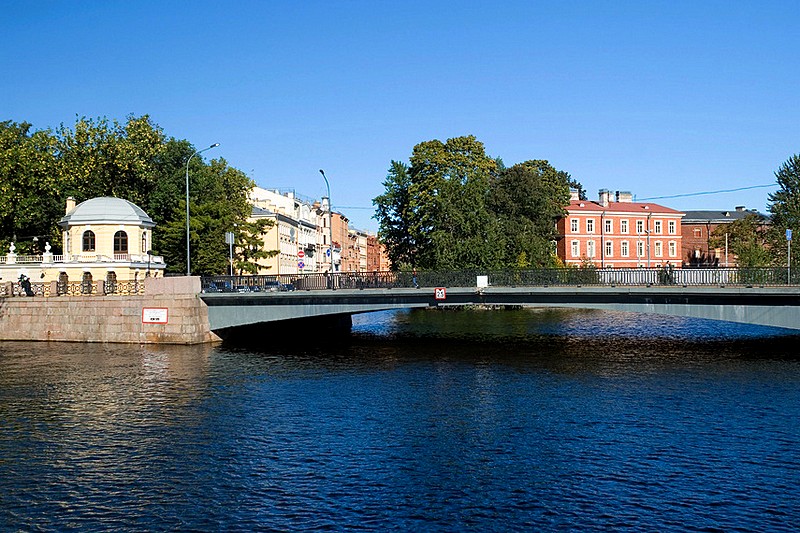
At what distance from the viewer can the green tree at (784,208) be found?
343 feet

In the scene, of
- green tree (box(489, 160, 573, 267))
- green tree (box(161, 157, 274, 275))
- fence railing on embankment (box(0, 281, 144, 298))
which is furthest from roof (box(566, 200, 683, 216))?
fence railing on embankment (box(0, 281, 144, 298))

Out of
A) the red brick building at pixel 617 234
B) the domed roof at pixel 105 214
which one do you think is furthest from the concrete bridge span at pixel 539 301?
the red brick building at pixel 617 234

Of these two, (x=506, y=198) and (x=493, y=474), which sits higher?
(x=506, y=198)

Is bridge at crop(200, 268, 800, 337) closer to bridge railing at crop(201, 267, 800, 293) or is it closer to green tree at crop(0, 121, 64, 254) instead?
bridge railing at crop(201, 267, 800, 293)

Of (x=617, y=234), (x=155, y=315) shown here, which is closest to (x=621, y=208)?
(x=617, y=234)

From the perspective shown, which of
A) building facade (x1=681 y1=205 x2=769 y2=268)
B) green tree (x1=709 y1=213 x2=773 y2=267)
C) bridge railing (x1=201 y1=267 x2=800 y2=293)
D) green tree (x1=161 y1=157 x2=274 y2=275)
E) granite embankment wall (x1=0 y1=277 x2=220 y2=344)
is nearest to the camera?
bridge railing (x1=201 y1=267 x2=800 y2=293)

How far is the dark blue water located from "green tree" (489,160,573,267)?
45.8m

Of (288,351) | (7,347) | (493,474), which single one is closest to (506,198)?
(288,351)

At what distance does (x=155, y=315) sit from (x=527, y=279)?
87.9 ft

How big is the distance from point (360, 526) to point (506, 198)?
8510 cm

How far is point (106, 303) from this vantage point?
58062mm

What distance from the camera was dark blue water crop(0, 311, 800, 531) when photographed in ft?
64.6

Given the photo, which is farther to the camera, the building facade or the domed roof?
the building facade

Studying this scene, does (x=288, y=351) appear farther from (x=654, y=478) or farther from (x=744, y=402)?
(x=654, y=478)
